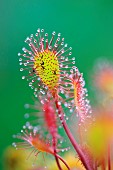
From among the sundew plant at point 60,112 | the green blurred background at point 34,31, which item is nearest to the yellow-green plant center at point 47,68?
the sundew plant at point 60,112

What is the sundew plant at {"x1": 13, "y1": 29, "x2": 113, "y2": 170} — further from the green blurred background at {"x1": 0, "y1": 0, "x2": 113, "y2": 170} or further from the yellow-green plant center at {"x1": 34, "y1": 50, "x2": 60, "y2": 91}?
the green blurred background at {"x1": 0, "y1": 0, "x2": 113, "y2": 170}

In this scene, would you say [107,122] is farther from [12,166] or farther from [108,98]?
[12,166]

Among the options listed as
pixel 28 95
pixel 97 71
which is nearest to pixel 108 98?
pixel 97 71

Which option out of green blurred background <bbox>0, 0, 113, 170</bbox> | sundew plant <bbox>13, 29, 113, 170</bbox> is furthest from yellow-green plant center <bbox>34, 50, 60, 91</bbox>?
green blurred background <bbox>0, 0, 113, 170</bbox>

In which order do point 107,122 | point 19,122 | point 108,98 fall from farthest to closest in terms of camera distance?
point 19,122, point 108,98, point 107,122

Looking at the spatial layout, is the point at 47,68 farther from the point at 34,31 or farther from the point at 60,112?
the point at 34,31

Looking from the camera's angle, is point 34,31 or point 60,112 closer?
point 60,112

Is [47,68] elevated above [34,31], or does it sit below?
below

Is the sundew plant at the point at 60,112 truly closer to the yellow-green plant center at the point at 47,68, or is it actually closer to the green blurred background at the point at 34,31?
the yellow-green plant center at the point at 47,68

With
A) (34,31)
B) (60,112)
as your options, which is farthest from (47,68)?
(34,31)
